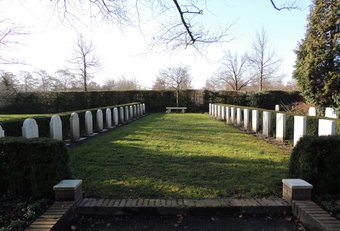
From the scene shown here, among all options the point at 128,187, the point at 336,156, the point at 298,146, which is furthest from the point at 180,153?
the point at 336,156

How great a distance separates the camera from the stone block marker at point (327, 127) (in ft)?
23.5

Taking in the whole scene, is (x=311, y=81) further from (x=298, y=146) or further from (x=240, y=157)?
(x=298, y=146)

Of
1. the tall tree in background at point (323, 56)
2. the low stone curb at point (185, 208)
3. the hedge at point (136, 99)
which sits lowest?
the low stone curb at point (185, 208)

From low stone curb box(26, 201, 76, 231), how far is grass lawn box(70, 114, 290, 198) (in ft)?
2.22

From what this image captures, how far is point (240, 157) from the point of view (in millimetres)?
6910

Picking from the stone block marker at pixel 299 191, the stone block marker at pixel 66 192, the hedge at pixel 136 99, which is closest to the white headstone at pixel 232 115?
the stone block marker at pixel 299 191

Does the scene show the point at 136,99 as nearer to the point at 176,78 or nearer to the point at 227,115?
the point at 176,78

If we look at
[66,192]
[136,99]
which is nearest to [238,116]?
[66,192]

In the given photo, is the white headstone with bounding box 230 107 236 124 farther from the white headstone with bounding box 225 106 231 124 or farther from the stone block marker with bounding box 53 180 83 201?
the stone block marker with bounding box 53 180 83 201

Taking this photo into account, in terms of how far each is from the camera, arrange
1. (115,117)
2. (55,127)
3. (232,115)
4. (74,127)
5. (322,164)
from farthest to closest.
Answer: (232,115) → (115,117) → (74,127) → (55,127) → (322,164)

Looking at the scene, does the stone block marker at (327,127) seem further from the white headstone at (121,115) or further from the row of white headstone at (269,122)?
the white headstone at (121,115)

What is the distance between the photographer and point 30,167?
4.07 meters

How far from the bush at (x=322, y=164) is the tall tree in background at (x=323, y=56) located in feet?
39.6

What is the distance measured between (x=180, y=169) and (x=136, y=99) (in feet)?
81.4
